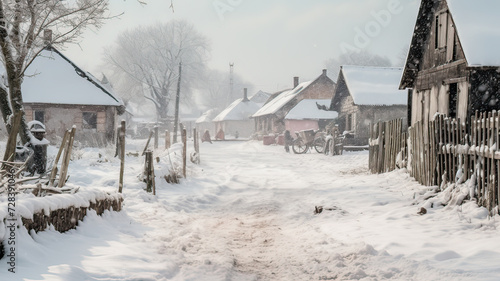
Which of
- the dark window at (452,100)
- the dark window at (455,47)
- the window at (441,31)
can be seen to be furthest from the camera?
the dark window at (452,100)

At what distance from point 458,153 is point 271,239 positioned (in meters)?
3.75

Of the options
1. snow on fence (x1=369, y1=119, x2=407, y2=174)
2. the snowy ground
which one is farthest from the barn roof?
the snowy ground

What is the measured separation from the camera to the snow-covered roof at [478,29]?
34.0ft

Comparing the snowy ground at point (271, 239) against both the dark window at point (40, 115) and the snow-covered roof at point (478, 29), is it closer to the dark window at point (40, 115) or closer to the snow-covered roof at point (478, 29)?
the snow-covered roof at point (478, 29)

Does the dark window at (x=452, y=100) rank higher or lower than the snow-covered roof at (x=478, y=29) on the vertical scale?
lower

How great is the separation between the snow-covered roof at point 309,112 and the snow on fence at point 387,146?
2255 cm

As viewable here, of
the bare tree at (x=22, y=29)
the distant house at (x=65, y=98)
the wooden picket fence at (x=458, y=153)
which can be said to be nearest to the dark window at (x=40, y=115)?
A: the distant house at (x=65, y=98)

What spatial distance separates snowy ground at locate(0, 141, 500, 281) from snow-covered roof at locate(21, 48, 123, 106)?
14.0 m

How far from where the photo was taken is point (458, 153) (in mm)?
7227

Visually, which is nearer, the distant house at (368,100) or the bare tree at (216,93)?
the distant house at (368,100)

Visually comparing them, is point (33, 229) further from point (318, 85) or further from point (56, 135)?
point (318, 85)

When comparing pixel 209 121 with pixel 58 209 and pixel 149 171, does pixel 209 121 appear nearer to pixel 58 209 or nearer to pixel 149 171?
pixel 149 171

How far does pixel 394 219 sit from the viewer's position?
257 inches

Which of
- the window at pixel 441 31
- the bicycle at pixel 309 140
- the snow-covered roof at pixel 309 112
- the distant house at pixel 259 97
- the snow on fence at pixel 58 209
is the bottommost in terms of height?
the snow on fence at pixel 58 209
